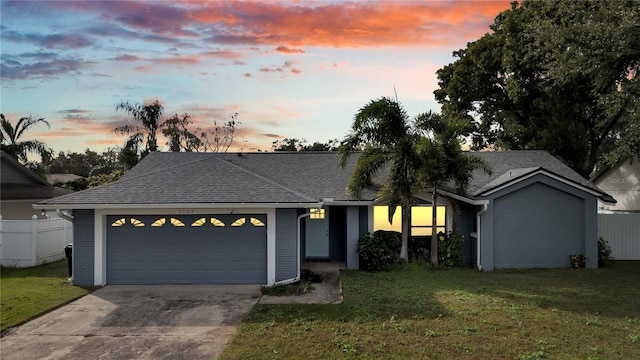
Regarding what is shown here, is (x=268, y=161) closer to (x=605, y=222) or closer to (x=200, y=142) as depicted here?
(x=605, y=222)

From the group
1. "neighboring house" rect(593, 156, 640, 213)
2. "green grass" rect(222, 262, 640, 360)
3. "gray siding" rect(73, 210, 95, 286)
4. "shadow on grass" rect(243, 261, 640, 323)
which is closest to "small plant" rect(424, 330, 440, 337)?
"green grass" rect(222, 262, 640, 360)

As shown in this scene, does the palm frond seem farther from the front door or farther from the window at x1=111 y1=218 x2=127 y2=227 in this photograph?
the window at x1=111 y1=218 x2=127 y2=227

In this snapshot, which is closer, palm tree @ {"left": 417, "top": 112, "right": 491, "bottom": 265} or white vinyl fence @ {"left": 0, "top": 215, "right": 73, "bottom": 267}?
palm tree @ {"left": 417, "top": 112, "right": 491, "bottom": 265}

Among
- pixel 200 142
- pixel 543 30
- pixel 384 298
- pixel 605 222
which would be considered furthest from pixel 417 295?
pixel 200 142

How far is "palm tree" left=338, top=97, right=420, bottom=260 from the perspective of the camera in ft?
41.1

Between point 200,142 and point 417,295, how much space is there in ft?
93.4

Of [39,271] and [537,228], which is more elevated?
[537,228]

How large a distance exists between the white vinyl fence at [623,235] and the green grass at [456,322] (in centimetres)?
443

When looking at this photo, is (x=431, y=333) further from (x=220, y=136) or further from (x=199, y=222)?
(x=220, y=136)

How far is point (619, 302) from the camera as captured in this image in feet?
30.5

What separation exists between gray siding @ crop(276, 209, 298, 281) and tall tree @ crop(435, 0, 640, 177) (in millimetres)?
9785

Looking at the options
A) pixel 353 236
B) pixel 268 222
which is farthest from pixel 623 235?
pixel 268 222

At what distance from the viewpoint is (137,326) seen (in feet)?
25.8

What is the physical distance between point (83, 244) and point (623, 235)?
1849 centimetres
